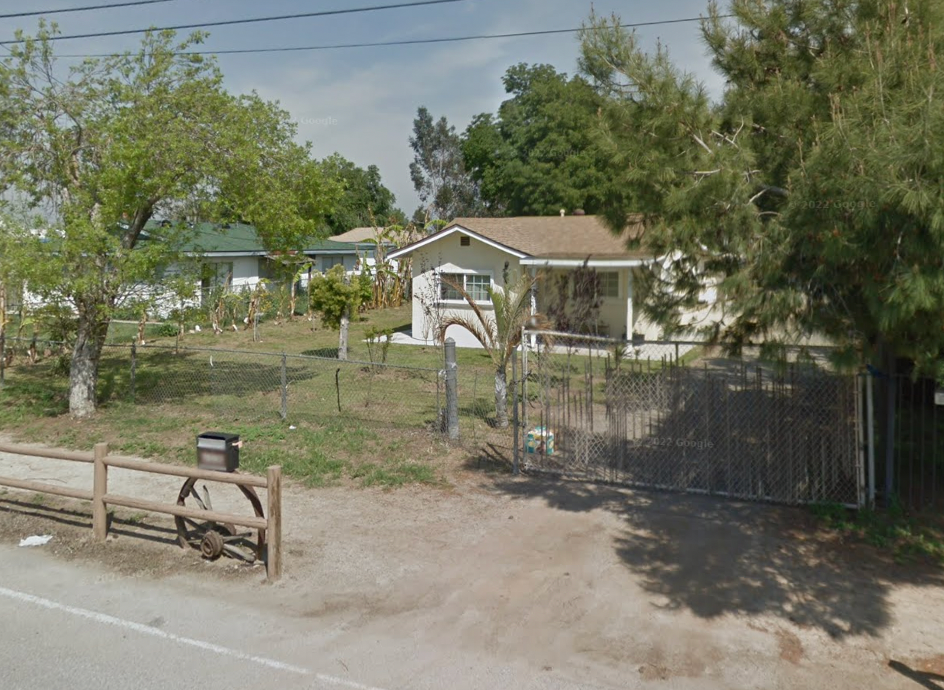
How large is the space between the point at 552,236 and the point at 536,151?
1764 centimetres

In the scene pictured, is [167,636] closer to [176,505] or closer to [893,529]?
[176,505]

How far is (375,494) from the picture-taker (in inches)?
369

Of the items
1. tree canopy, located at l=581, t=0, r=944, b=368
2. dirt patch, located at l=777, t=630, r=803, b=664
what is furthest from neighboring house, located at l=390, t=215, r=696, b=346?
dirt patch, located at l=777, t=630, r=803, b=664

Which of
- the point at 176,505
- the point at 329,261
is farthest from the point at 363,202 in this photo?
the point at 176,505

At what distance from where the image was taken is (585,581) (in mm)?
6863

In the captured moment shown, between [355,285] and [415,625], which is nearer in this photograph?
[415,625]

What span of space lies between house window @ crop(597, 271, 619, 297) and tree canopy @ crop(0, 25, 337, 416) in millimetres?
11374

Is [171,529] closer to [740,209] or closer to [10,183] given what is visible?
[740,209]

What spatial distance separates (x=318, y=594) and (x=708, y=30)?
20.7 feet

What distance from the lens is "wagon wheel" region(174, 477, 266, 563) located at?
7270 millimetres

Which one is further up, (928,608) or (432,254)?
(432,254)

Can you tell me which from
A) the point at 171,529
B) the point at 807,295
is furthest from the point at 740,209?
the point at 171,529

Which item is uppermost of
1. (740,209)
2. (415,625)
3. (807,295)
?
(740,209)

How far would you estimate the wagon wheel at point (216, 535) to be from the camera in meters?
7.27
